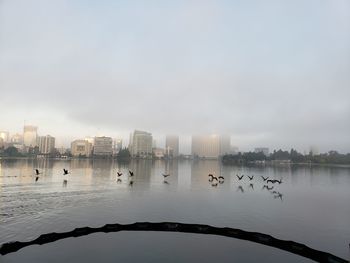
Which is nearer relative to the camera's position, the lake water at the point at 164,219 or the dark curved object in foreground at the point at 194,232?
the dark curved object in foreground at the point at 194,232

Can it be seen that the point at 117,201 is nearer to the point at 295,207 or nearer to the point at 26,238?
the point at 26,238

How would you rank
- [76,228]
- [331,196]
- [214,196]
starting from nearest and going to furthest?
1. [76,228]
2. [214,196]
3. [331,196]

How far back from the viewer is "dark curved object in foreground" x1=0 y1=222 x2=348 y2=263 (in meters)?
14.8

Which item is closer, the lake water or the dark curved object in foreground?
the dark curved object in foreground

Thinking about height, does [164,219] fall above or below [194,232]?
above

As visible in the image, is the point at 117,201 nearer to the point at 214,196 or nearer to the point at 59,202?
the point at 59,202

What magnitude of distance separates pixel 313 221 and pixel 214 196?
12.3 m

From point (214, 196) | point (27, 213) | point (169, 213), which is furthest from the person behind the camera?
point (214, 196)

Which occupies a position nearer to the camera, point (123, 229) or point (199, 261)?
point (199, 261)

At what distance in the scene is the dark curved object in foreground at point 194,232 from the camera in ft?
48.4

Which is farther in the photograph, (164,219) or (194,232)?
(164,219)

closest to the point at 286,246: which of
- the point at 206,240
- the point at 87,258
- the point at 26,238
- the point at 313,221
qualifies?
the point at 206,240

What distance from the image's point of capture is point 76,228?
1852cm

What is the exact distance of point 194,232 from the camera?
18.8 metres
